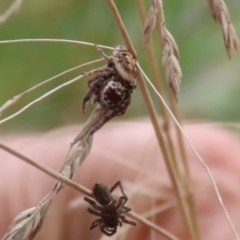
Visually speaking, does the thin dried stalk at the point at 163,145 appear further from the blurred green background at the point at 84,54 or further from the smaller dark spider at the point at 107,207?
the blurred green background at the point at 84,54

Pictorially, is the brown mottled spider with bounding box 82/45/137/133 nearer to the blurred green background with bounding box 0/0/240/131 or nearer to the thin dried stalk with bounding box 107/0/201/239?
the thin dried stalk with bounding box 107/0/201/239

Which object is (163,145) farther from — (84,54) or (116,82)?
(84,54)

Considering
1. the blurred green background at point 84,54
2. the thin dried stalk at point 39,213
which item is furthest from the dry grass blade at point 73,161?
the blurred green background at point 84,54

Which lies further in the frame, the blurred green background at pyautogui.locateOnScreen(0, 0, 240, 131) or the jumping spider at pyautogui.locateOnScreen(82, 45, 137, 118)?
the blurred green background at pyautogui.locateOnScreen(0, 0, 240, 131)

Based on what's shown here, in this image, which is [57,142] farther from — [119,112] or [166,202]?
[119,112]

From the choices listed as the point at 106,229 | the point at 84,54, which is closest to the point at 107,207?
the point at 106,229

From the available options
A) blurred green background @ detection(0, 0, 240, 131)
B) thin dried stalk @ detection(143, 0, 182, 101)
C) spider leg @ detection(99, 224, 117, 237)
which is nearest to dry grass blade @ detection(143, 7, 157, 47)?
thin dried stalk @ detection(143, 0, 182, 101)
